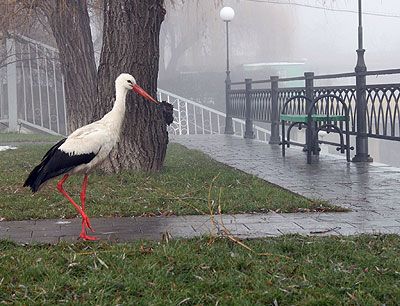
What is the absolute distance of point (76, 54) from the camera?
527 inches

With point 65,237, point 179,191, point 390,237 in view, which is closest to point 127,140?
point 179,191

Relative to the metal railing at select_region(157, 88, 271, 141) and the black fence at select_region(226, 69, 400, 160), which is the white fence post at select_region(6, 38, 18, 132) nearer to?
the metal railing at select_region(157, 88, 271, 141)

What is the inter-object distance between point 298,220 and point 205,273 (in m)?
2.01

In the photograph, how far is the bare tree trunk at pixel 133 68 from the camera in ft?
29.2

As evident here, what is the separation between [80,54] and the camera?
13406mm

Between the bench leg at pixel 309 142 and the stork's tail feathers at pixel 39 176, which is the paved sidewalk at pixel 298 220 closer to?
the stork's tail feathers at pixel 39 176

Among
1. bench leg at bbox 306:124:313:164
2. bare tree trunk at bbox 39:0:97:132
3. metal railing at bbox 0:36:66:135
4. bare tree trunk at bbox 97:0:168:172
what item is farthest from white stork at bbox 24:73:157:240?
metal railing at bbox 0:36:66:135

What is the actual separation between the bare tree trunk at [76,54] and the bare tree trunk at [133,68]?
4023 millimetres

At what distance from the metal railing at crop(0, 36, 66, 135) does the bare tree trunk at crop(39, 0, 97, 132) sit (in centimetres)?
647

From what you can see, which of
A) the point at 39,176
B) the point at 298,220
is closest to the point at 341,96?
the point at 298,220

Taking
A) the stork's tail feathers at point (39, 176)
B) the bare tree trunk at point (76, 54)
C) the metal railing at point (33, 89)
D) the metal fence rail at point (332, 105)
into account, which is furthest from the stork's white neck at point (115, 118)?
the metal railing at point (33, 89)

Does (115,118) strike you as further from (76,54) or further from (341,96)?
(76,54)

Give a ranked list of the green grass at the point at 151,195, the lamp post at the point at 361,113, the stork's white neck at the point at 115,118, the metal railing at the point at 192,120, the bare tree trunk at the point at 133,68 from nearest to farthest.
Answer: the stork's white neck at the point at 115,118 < the green grass at the point at 151,195 < the bare tree trunk at the point at 133,68 < the lamp post at the point at 361,113 < the metal railing at the point at 192,120

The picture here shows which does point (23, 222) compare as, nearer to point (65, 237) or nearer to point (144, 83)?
point (65, 237)
